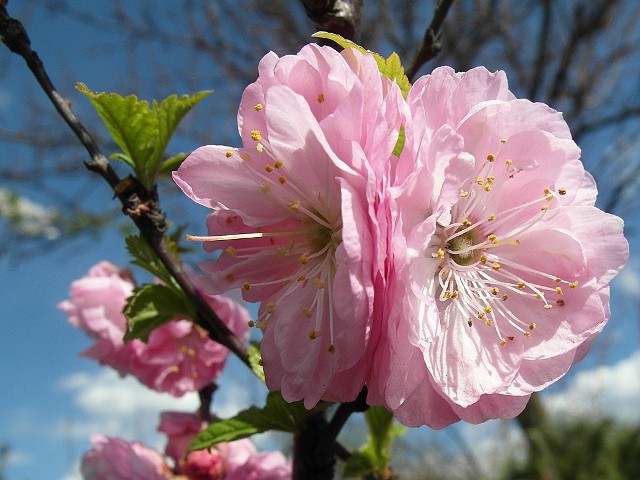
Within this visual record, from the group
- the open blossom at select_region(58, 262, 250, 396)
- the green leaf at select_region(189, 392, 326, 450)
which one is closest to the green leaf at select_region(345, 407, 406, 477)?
the green leaf at select_region(189, 392, 326, 450)

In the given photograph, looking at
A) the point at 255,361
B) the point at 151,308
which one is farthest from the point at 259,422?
the point at 151,308

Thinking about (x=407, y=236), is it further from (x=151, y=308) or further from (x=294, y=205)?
(x=151, y=308)

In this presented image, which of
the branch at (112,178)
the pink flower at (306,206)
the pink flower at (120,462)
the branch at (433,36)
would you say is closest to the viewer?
the pink flower at (306,206)

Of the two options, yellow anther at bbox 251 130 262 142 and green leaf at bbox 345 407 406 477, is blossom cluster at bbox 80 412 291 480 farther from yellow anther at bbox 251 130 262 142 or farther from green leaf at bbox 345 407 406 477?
yellow anther at bbox 251 130 262 142

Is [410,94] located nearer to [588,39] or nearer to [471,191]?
[471,191]

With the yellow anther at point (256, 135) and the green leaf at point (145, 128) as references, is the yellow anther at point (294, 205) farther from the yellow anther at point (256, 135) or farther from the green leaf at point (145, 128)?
the green leaf at point (145, 128)

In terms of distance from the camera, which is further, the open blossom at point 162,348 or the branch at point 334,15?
the open blossom at point 162,348

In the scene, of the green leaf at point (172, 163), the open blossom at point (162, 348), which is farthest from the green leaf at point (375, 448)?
the green leaf at point (172, 163)

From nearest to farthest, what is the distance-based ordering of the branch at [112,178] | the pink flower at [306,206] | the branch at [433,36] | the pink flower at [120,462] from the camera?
the pink flower at [306,206]
the branch at [112,178]
the branch at [433,36]
the pink flower at [120,462]
